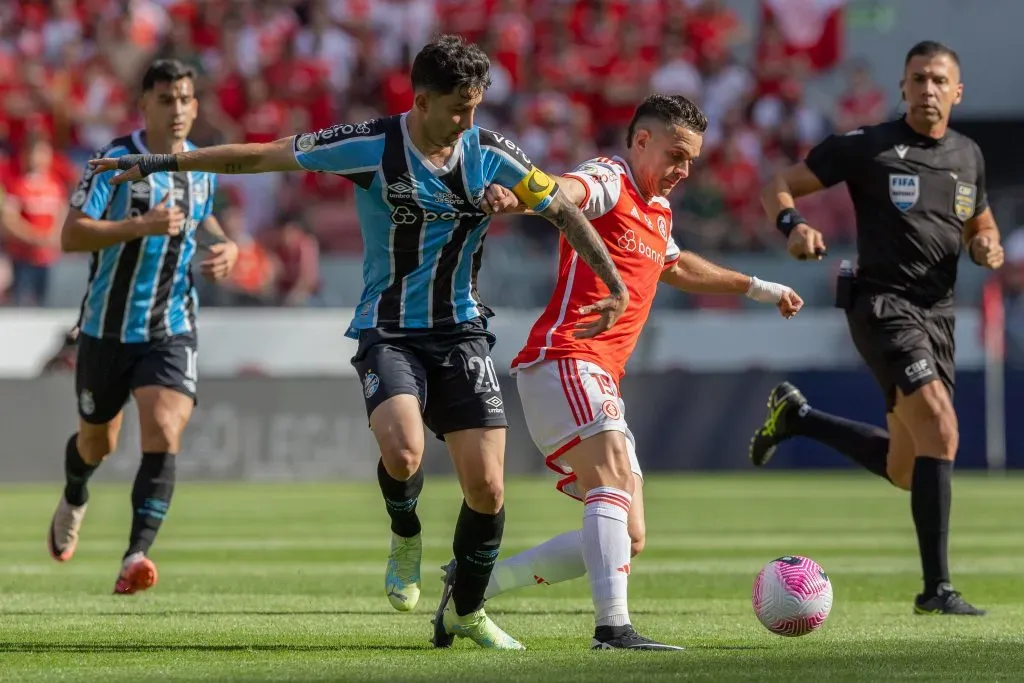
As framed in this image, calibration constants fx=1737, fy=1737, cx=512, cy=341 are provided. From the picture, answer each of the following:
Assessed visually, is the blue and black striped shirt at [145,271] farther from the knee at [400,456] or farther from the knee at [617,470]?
the knee at [617,470]

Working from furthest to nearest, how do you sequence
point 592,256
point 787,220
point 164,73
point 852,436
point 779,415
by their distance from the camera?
point 779,415 < point 852,436 < point 164,73 < point 787,220 < point 592,256

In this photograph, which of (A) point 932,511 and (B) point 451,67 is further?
(A) point 932,511

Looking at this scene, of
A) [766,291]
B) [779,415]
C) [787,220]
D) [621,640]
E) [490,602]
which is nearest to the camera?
[621,640]

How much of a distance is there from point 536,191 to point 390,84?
17.1 metres

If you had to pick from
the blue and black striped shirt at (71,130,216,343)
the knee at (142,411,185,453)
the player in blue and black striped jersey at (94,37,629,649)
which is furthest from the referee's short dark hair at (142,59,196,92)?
the player in blue and black striped jersey at (94,37,629,649)

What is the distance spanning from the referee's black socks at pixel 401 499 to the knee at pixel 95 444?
2808mm

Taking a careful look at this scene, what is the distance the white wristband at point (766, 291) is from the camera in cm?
787

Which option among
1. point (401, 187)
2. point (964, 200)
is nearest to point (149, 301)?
point (401, 187)

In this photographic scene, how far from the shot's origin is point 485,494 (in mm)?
6746

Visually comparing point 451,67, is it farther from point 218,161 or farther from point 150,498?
point 150,498

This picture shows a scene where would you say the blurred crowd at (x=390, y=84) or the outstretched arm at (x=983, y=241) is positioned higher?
the blurred crowd at (x=390, y=84)

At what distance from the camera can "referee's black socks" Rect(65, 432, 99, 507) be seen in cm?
970

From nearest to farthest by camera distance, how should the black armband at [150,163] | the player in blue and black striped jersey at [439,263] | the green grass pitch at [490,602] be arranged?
the green grass pitch at [490,602] → the black armband at [150,163] → the player in blue and black striped jersey at [439,263]

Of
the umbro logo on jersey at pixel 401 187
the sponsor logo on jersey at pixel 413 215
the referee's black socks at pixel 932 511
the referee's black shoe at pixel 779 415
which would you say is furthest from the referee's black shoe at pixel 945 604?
the umbro logo on jersey at pixel 401 187
